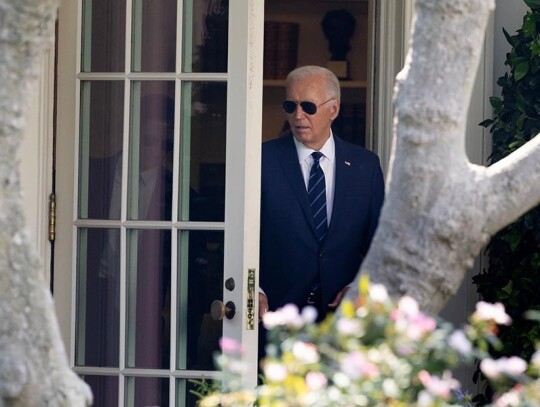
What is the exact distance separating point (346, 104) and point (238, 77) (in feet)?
9.08

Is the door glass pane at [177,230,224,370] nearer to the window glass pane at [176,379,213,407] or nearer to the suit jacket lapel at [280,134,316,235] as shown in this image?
the window glass pane at [176,379,213,407]

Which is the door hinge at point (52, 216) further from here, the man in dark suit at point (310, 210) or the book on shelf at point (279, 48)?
the book on shelf at point (279, 48)

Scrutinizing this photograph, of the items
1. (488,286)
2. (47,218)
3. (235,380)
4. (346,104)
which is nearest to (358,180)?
(488,286)

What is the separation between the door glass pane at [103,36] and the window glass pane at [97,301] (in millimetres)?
602

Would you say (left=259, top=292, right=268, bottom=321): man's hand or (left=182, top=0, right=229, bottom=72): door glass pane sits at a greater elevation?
(left=182, top=0, right=229, bottom=72): door glass pane

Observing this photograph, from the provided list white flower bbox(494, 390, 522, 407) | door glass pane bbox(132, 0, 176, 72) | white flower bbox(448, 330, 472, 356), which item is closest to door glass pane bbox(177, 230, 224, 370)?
door glass pane bbox(132, 0, 176, 72)

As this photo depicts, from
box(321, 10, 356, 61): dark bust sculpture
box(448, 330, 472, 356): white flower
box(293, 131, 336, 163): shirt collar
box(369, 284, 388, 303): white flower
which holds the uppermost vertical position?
box(321, 10, 356, 61): dark bust sculpture

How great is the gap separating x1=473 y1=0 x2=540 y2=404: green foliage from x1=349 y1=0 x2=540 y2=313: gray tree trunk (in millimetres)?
2192

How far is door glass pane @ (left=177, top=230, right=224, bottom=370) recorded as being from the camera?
4.74 m

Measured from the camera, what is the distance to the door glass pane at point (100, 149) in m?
4.86

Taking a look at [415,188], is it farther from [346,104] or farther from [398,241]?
[346,104]

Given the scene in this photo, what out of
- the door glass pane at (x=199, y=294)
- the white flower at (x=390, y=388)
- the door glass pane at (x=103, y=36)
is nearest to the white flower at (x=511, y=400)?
the white flower at (x=390, y=388)

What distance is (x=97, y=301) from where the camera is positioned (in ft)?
16.2

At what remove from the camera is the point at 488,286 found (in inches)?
A: 201
